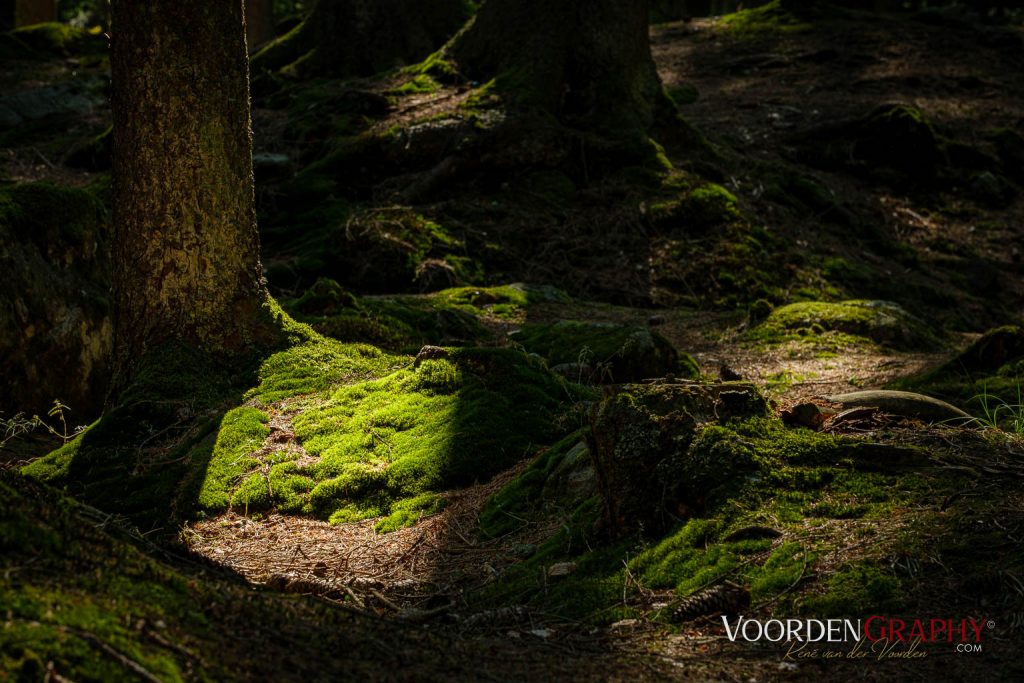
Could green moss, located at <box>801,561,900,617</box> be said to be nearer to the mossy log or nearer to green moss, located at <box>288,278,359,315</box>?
the mossy log

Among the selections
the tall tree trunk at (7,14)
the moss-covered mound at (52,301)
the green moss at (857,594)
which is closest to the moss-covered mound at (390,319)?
the moss-covered mound at (52,301)

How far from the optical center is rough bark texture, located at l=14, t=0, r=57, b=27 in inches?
835

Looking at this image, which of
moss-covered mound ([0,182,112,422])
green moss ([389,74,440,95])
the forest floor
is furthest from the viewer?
green moss ([389,74,440,95])

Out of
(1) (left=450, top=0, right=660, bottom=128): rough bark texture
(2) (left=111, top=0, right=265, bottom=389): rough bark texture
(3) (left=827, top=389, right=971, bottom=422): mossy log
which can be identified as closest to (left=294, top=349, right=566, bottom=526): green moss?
(2) (left=111, top=0, right=265, bottom=389): rough bark texture

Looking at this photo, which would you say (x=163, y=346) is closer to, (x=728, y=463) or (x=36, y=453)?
(x=36, y=453)

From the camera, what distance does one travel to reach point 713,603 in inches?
124

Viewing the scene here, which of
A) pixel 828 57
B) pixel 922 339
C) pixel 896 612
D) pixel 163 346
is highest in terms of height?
pixel 828 57

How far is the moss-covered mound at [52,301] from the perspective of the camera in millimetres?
6301

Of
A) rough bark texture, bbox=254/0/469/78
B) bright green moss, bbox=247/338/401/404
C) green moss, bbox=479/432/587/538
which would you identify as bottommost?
green moss, bbox=479/432/587/538

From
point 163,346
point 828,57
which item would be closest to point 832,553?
point 163,346

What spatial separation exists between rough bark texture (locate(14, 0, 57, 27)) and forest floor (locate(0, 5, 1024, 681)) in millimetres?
5155

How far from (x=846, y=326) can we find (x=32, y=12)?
2117cm

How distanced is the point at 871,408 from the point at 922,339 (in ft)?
15.8

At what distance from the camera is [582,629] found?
Result: 323 cm
